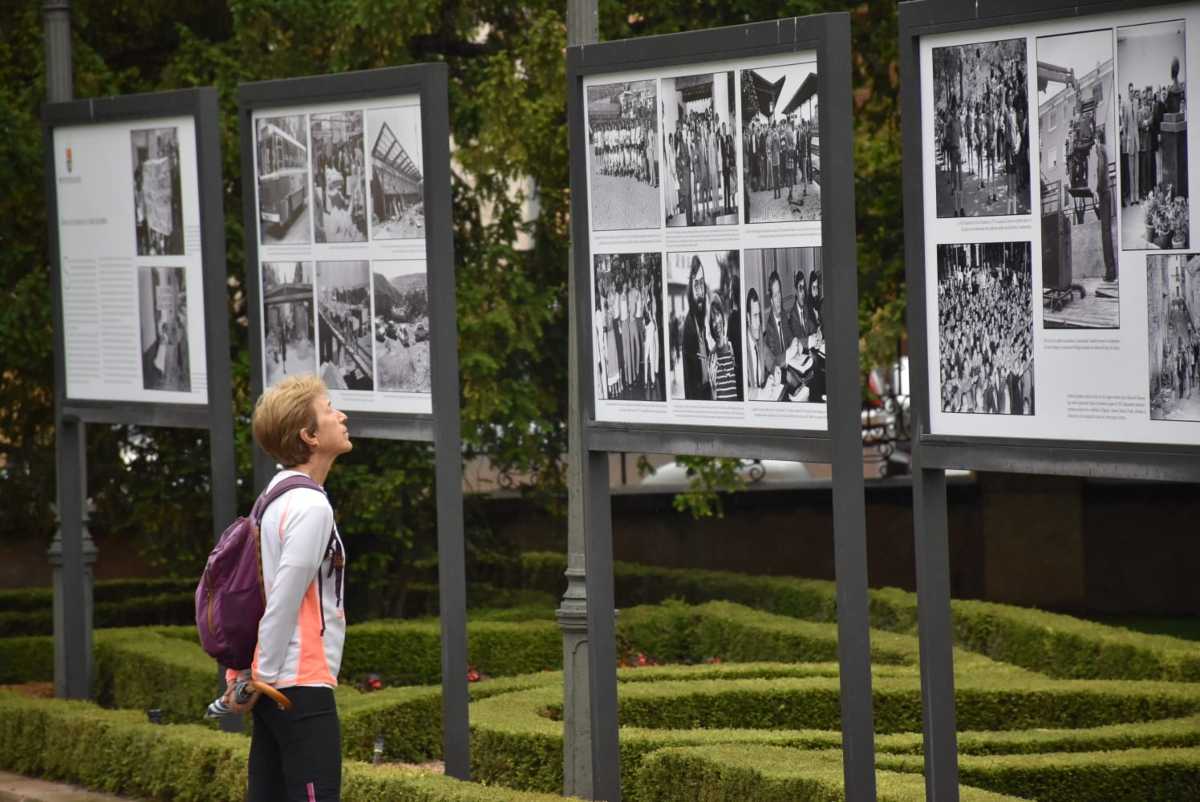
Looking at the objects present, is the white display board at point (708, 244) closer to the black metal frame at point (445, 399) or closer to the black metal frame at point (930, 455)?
the black metal frame at point (930, 455)

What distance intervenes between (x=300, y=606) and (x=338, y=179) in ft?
12.4

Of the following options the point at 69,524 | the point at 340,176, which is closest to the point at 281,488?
the point at 340,176

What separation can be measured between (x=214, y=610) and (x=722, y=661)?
26.6ft

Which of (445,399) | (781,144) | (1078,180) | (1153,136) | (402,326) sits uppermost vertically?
(781,144)

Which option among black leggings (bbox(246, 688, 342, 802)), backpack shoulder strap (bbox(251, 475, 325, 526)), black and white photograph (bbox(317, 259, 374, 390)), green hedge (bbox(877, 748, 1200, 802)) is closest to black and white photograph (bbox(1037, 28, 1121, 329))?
backpack shoulder strap (bbox(251, 475, 325, 526))

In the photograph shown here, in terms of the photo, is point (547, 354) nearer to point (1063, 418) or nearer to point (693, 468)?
point (693, 468)

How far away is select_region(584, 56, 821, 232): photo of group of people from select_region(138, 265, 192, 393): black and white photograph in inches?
139

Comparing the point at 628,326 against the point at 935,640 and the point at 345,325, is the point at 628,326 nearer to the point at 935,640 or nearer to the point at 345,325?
the point at 935,640

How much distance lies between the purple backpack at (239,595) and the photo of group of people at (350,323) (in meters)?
2.84

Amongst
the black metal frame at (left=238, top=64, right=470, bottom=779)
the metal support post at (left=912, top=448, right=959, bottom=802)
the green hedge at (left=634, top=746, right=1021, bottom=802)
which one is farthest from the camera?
the black metal frame at (left=238, top=64, right=470, bottom=779)

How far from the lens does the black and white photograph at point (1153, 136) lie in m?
5.31

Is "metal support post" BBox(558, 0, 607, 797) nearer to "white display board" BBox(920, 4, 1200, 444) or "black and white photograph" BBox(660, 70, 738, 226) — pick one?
"black and white photograph" BBox(660, 70, 738, 226)

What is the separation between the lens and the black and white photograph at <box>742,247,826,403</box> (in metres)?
6.45

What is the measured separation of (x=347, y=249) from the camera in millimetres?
8703
